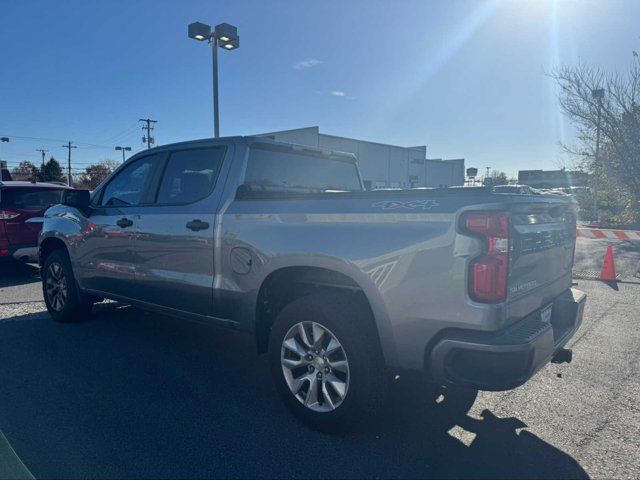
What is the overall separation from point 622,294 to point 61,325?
25.3 feet

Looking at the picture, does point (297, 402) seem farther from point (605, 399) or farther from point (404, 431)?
point (605, 399)

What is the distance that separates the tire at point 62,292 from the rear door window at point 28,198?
10.4 feet

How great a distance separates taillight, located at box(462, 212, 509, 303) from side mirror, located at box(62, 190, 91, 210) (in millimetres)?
3971

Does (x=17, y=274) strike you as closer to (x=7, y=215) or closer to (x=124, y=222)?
(x=7, y=215)

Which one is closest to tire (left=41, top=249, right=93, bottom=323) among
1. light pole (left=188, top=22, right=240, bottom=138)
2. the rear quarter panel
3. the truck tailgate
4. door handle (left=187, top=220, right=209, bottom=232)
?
door handle (left=187, top=220, right=209, bottom=232)

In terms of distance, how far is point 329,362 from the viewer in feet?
9.41

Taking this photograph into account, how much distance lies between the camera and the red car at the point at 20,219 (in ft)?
25.6

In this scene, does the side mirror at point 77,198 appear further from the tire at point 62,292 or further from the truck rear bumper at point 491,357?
the truck rear bumper at point 491,357

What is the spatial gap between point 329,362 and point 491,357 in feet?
A: 3.24

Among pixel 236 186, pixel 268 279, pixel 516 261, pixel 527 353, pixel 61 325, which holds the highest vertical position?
pixel 236 186

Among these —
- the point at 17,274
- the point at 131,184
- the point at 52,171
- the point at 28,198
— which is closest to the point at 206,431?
the point at 131,184

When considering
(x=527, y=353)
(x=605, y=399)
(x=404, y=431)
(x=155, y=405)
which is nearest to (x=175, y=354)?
(x=155, y=405)

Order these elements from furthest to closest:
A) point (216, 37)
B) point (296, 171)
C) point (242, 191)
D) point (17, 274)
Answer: point (216, 37), point (17, 274), point (296, 171), point (242, 191)

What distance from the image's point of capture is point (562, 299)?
3201mm
